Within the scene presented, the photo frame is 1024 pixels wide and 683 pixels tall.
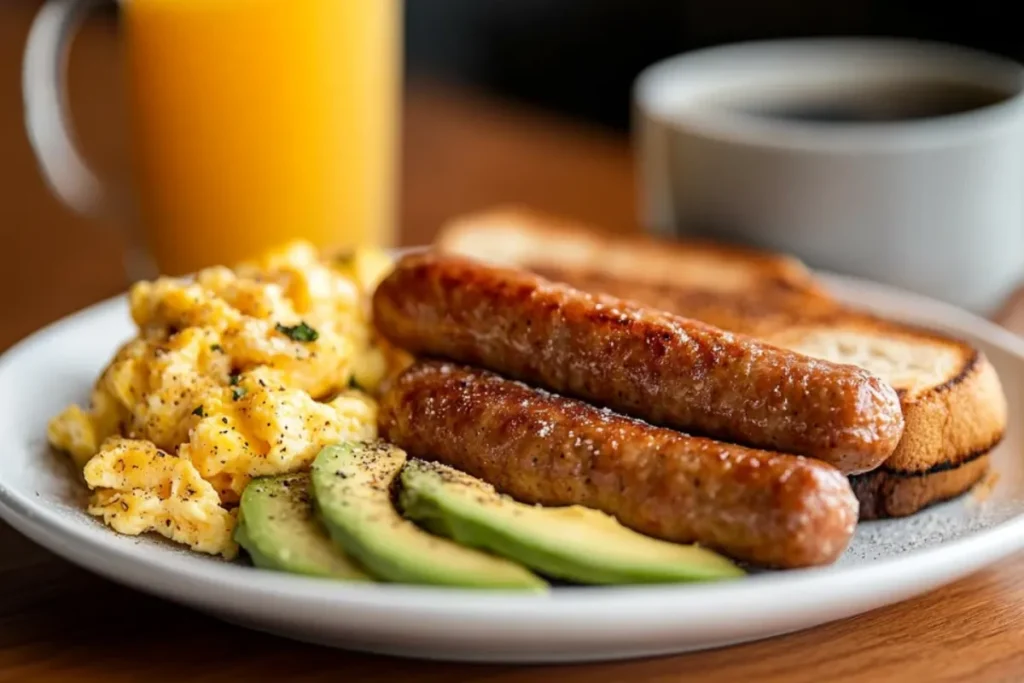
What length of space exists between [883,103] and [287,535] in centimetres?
197

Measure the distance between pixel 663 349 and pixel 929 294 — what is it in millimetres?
1251

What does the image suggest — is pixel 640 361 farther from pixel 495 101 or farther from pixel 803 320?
pixel 495 101

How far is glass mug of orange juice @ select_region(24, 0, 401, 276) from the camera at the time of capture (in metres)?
2.61

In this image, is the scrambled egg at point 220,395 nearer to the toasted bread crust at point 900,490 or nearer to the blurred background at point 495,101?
the toasted bread crust at point 900,490

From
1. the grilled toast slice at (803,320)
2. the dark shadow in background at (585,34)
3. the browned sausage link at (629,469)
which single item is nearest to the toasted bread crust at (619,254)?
the grilled toast slice at (803,320)

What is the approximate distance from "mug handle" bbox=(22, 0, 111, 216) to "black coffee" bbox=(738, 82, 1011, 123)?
59.1 inches

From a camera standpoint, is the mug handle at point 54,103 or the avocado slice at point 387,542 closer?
the avocado slice at point 387,542

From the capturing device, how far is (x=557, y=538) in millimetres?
1328

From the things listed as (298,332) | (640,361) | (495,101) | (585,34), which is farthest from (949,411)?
(585,34)

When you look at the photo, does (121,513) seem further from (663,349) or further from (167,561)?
(663,349)

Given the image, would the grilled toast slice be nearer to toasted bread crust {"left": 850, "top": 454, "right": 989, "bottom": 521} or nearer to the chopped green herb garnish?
toasted bread crust {"left": 850, "top": 454, "right": 989, "bottom": 521}

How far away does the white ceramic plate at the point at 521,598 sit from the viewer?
1.21m

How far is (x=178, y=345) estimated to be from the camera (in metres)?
1.66

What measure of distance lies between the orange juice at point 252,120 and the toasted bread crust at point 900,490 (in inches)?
62.2
